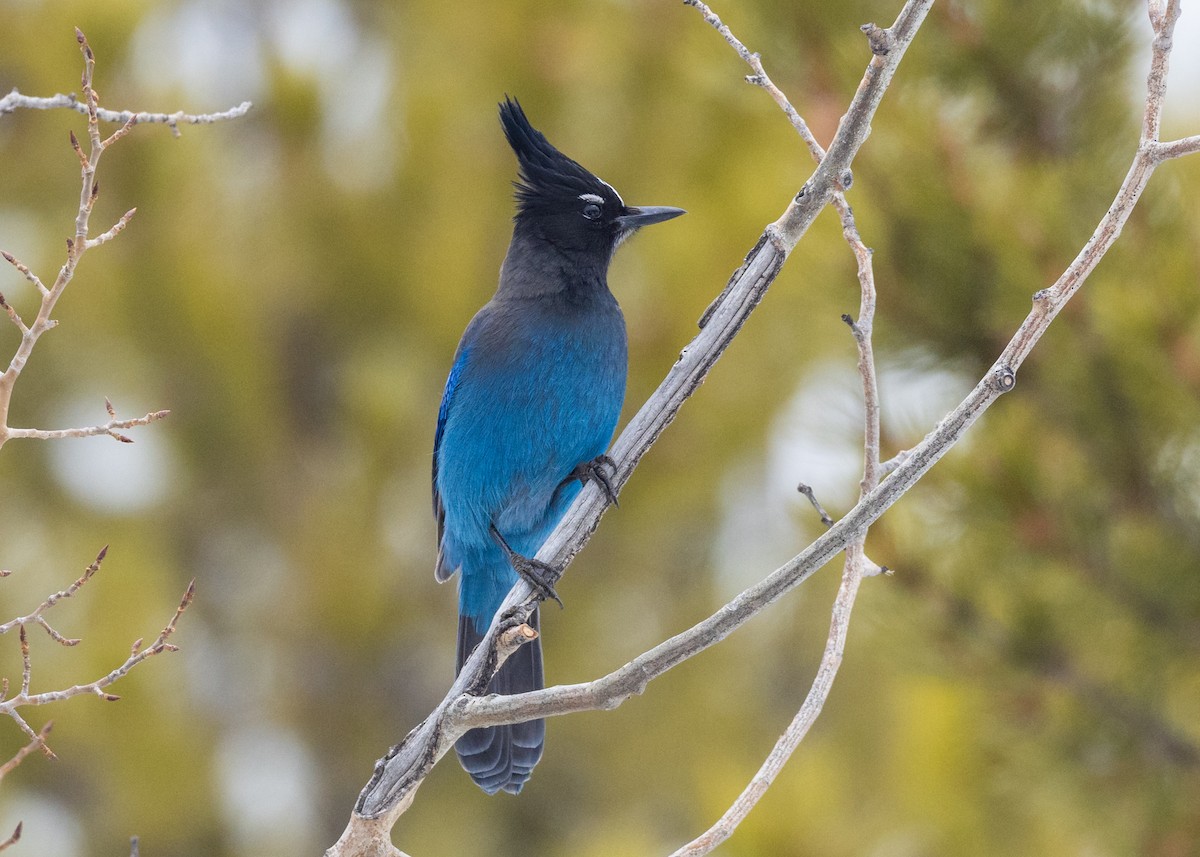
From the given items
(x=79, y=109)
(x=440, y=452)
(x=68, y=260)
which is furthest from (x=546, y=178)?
(x=68, y=260)

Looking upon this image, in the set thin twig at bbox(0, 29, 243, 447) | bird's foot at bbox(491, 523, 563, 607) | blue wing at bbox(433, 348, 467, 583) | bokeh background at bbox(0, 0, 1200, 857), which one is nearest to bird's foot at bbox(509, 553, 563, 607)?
bird's foot at bbox(491, 523, 563, 607)

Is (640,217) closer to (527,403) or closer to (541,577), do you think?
(527,403)

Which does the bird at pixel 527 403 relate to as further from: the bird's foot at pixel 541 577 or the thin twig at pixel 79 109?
the thin twig at pixel 79 109

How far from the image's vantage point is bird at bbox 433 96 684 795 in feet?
10.8

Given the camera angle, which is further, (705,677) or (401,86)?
Answer: (705,677)

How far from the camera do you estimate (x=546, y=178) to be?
11.9 feet

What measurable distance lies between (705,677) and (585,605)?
108cm

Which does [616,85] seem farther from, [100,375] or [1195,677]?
[1195,677]

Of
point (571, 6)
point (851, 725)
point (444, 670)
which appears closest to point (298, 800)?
point (444, 670)

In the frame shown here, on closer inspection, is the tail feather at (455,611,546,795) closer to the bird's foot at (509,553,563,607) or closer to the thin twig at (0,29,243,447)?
the bird's foot at (509,553,563,607)

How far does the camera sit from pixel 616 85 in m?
6.05

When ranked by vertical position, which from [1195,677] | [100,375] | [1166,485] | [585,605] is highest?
[100,375]

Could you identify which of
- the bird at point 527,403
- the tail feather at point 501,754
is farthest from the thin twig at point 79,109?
the tail feather at point 501,754

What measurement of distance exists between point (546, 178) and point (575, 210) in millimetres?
111
